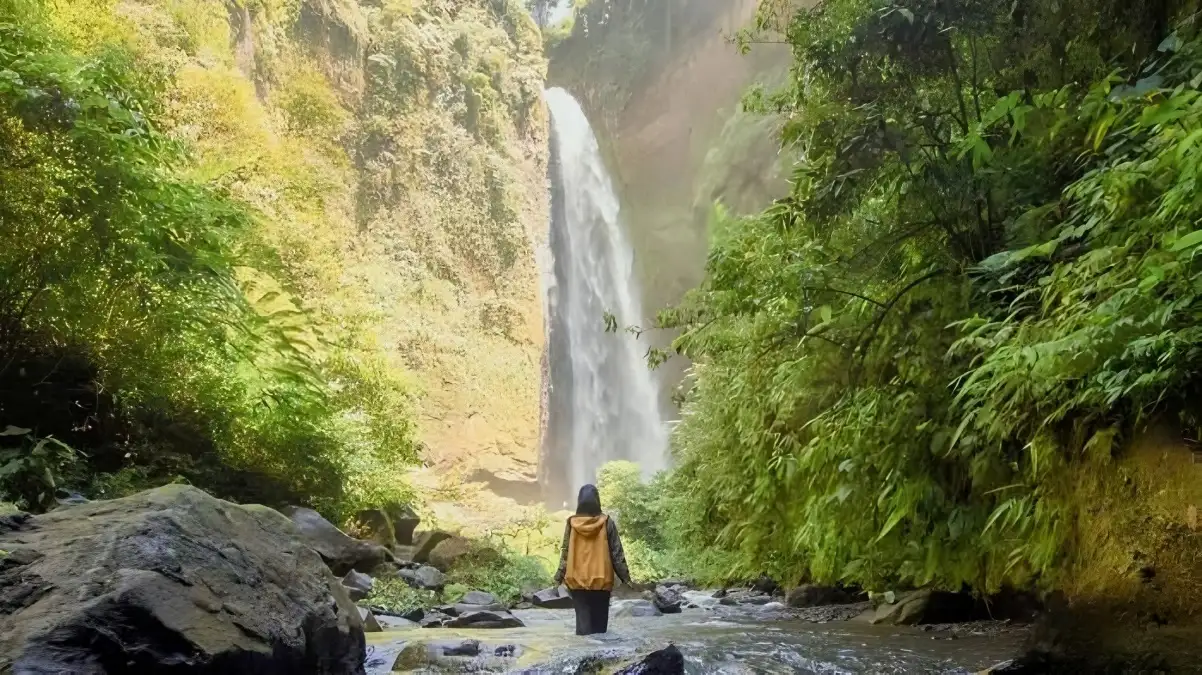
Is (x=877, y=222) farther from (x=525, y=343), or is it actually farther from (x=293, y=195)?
(x=525, y=343)

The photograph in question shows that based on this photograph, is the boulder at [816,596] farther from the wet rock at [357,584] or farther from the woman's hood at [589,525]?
the wet rock at [357,584]

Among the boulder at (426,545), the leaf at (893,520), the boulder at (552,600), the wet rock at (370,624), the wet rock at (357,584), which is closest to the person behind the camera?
the leaf at (893,520)

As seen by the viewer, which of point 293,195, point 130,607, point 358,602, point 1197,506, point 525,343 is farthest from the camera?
point 525,343

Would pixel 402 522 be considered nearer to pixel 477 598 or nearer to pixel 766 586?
pixel 477 598

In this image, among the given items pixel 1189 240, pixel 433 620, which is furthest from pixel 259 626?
pixel 433 620

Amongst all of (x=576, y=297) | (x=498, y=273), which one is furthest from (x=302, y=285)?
(x=576, y=297)

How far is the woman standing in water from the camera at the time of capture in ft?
21.2

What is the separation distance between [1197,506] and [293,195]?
15434 mm

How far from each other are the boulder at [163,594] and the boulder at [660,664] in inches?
66.4

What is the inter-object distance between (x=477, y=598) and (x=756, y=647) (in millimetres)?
6026

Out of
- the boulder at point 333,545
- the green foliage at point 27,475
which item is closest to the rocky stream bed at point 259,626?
the green foliage at point 27,475

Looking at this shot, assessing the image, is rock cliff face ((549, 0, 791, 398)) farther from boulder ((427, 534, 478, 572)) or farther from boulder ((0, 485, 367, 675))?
boulder ((0, 485, 367, 675))

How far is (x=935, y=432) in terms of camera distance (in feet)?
14.4

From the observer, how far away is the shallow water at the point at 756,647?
4.98 meters
